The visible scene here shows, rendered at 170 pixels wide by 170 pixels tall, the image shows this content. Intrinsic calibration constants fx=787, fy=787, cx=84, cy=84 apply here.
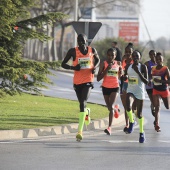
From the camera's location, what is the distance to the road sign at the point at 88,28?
65.1 ft

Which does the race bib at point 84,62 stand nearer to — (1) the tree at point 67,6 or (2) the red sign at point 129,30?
(1) the tree at point 67,6

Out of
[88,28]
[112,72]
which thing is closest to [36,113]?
[88,28]

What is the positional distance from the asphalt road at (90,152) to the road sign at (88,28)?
4408 millimetres

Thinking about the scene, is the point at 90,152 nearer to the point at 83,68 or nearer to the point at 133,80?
the point at 83,68

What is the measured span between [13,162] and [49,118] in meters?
6.34

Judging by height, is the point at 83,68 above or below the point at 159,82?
above

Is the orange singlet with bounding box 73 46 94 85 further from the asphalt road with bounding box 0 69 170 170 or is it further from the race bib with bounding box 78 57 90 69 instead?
the asphalt road with bounding box 0 69 170 170

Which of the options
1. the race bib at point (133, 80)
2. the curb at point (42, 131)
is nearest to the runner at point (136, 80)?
the race bib at point (133, 80)

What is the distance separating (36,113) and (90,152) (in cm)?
607

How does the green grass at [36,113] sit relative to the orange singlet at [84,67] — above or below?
below

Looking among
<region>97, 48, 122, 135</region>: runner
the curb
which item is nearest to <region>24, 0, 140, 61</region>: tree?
the curb

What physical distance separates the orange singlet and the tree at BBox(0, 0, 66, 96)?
18.9 ft

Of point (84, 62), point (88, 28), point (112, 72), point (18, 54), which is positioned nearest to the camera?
point (84, 62)

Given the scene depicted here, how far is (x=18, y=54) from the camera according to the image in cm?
2130
